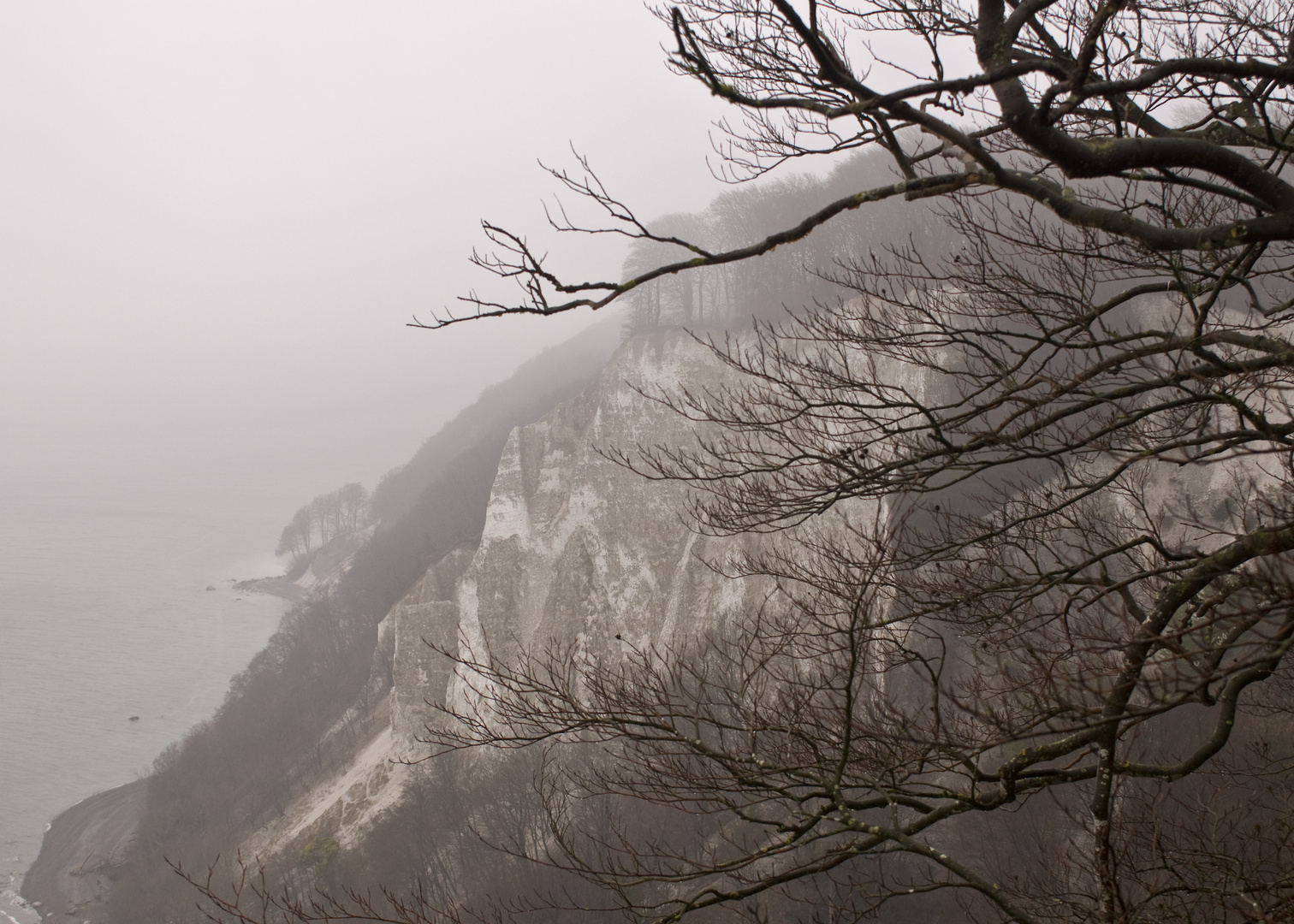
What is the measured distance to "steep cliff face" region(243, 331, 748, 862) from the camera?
990 inches

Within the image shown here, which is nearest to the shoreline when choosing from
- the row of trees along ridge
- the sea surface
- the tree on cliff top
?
the sea surface

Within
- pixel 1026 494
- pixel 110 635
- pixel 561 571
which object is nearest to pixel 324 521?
pixel 110 635

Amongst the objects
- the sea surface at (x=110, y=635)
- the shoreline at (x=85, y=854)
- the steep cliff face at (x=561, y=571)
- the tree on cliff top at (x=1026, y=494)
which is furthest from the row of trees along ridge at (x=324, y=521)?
the tree on cliff top at (x=1026, y=494)

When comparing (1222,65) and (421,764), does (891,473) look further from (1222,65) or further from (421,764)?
(421,764)

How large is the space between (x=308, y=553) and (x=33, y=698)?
26981mm

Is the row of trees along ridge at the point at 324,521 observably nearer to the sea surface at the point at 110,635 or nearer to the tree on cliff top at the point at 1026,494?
the sea surface at the point at 110,635

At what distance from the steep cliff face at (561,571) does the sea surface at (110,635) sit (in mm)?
14896

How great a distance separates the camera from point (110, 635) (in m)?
51.1

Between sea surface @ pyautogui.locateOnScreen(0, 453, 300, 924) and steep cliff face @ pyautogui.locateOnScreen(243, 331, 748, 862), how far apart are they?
48.9ft

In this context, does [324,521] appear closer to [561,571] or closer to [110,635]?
[110,635]

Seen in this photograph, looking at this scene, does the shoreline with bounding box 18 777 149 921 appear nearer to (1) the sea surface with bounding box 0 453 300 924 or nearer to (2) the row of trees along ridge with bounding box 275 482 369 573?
(1) the sea surface with bounding box 0 453 300 924

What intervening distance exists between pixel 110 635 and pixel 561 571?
1725 inches

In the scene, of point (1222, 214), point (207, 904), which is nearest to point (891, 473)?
point (1222, 214)

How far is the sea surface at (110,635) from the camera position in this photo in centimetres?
3653
